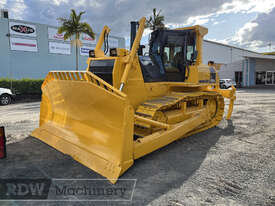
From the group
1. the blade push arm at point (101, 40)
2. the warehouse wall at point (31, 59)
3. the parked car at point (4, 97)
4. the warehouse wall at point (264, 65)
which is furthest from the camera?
the warehouse wall at point (264, 65)

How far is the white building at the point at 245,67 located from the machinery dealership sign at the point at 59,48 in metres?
20.7

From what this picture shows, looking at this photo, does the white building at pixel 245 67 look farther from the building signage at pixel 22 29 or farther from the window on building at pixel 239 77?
the building signage at pixel 22 29

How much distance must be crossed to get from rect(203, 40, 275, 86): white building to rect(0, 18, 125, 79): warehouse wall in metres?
21.5

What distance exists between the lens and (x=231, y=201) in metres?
2.65

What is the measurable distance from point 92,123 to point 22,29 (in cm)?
1851

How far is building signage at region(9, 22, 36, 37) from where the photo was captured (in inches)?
703

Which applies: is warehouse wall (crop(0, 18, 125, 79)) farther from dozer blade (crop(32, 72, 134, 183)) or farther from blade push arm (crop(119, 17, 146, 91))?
blade push arm (crop(119, 17, 146, 91))

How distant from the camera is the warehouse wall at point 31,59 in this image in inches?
689

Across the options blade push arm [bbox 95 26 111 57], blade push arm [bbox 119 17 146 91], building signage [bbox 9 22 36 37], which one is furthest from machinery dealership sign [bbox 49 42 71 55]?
blade push arm [bbox 119 17 146 91]

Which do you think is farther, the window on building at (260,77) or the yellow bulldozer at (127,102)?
the window on building at (260,77)

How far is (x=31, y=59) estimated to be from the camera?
19.3m

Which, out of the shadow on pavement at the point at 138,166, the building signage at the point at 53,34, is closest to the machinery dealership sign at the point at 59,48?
the building signage at the point at 53,34

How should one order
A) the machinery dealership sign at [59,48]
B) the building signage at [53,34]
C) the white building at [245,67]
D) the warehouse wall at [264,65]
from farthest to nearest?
the warehouse wall at [264,65], the white building at [245,67], the machinery dealership sign at [59,48], the building signage at [53,34]

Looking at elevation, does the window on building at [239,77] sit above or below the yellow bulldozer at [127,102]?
above
